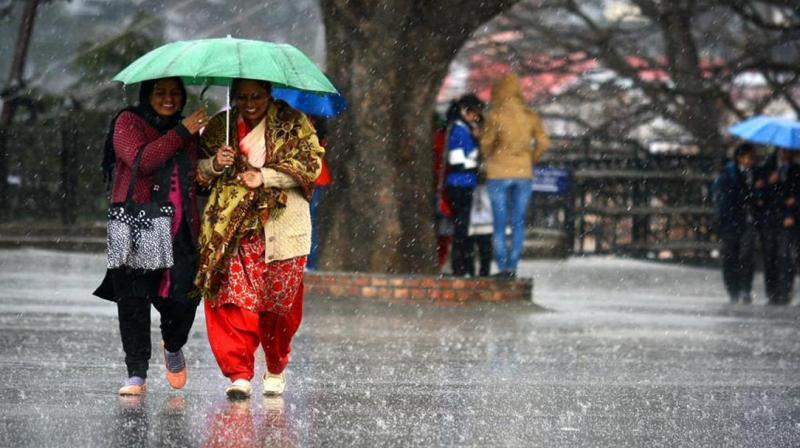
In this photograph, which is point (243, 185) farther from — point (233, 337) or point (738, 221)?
point (738, 221)

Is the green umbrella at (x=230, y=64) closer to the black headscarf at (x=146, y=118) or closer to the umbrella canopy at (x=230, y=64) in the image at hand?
the umbrella canopy at (x=230, y=64)

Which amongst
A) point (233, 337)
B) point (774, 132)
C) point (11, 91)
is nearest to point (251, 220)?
point (233, 337)

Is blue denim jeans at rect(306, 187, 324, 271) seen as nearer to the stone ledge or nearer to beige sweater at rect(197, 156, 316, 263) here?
the stone ledge

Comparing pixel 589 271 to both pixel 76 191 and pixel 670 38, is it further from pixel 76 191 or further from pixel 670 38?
pixel 670 38

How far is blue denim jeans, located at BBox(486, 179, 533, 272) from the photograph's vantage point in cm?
1672

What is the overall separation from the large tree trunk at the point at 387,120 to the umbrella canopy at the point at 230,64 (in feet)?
24.5

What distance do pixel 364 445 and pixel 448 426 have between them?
0.74m

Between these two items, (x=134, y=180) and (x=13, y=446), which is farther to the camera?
(x=134, y=180)

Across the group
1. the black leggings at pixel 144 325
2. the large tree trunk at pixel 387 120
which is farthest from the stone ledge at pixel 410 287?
the black leggings at pixel 144 325

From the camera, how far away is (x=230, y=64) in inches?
331

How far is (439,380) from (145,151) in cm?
223

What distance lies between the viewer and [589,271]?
890 inches

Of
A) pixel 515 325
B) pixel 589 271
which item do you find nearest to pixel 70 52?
pixel 589 271

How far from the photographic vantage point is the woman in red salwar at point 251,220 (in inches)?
344
